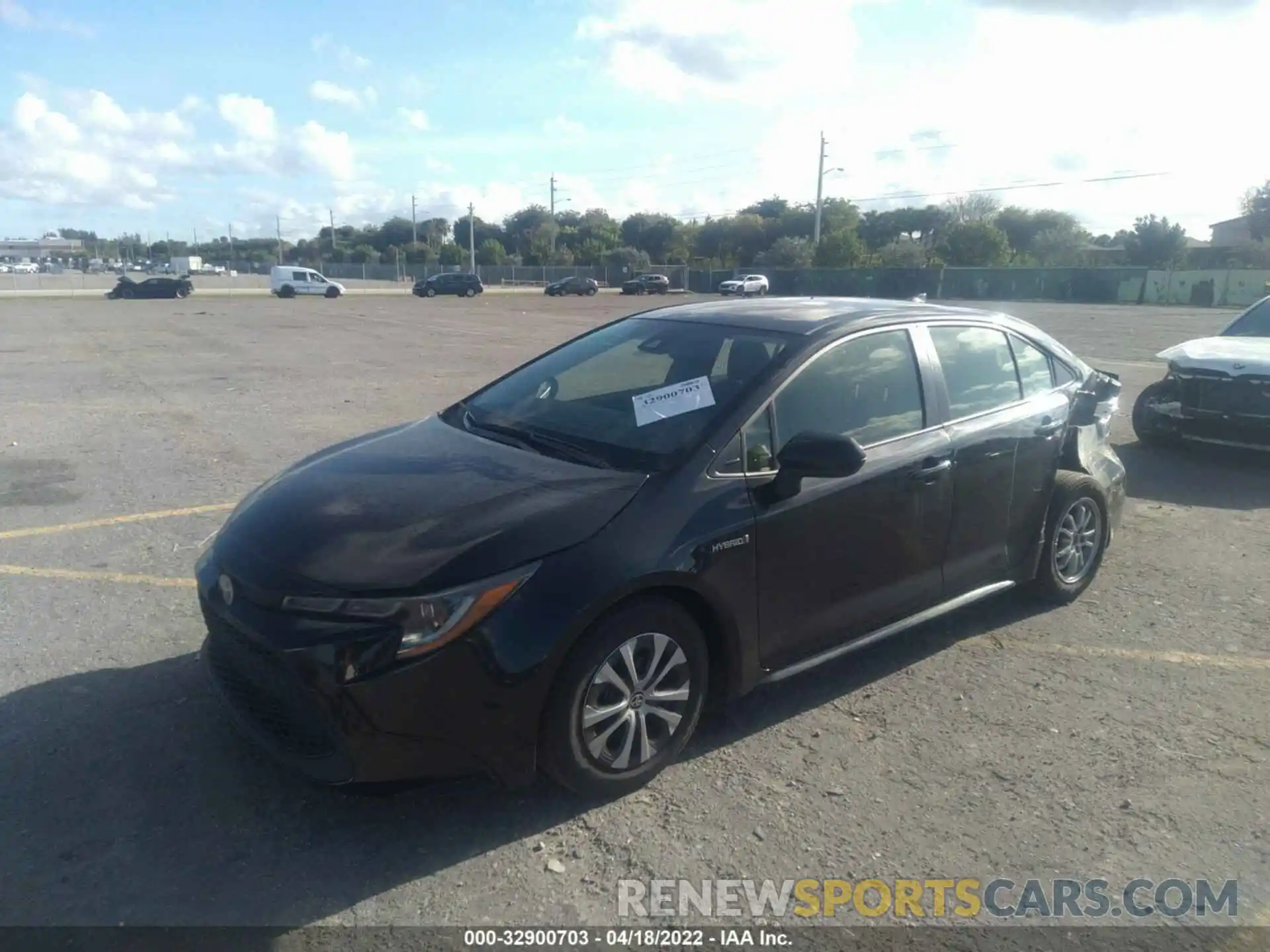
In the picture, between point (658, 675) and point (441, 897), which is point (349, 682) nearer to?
point (441, 897)

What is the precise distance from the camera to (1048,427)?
500cm

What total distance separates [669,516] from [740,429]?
21.6 inches

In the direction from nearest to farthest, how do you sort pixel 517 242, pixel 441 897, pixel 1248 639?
1. pixel 441 897
2. pixel 1248 639
3. pixel 517 242

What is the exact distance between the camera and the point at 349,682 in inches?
116

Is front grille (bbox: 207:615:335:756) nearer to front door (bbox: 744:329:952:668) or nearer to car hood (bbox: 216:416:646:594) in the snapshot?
car hood (bbox: 216:416:646:594)

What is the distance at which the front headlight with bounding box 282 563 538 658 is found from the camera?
298 centimetres

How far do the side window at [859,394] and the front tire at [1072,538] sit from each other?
1208 millimetres

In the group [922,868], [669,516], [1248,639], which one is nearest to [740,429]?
[669,516]

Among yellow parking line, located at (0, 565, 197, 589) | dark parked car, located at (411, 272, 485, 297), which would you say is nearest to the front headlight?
yellow parking line, located at (0, 565, 197, 589)

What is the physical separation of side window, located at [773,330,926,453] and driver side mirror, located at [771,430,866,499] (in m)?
0.17

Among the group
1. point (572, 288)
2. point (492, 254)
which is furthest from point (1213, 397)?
point (492, 254)

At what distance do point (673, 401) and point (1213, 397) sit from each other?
6747 millimetres

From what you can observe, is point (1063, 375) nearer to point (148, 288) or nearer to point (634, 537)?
point (634, 537)

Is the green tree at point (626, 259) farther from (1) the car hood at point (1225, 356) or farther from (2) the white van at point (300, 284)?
(1) the car hood at point (1225, 356)
